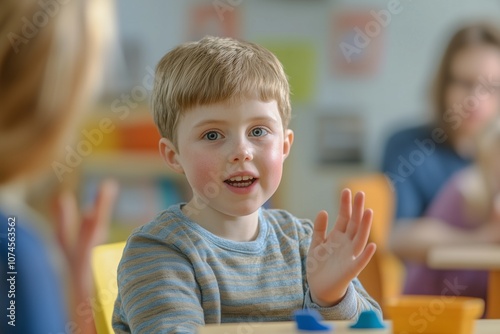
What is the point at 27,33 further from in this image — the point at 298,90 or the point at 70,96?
the point at 298,90

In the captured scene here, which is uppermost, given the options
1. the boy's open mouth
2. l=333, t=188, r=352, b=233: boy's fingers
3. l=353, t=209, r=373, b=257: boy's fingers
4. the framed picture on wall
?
the boy's open mouth

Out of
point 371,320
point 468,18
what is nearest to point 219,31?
point 468,18

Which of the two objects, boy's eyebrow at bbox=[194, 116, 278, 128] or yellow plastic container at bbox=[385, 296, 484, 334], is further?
boy's eyebrow at bbox=[194, 116, 278, 128]

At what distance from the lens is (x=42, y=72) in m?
0.91

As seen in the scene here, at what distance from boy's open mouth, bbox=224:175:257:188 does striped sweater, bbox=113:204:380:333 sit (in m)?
0.08

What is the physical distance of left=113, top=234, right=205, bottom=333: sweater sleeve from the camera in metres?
1.31

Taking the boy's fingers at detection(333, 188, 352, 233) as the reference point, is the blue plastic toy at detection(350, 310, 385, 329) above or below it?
below

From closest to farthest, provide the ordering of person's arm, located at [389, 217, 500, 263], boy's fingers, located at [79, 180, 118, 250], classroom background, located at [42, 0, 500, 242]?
boy's fingers, located at [79, 180, 118, 250], person's arm, located at [389, 217, 500, 263], classroom background, located at [42, 0, 500, 242]

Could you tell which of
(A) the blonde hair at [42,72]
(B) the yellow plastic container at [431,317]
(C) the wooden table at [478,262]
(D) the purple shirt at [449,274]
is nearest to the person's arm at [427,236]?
(D) the purple shirt at [449,274]

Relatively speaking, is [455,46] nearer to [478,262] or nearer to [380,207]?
[380,207]

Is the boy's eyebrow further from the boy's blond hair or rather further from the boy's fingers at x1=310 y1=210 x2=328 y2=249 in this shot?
the boy's fingers at x1=310 y1=210 x2=328 y2=249

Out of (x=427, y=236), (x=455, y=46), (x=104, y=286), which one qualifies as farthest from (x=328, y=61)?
(x=104, y=286)

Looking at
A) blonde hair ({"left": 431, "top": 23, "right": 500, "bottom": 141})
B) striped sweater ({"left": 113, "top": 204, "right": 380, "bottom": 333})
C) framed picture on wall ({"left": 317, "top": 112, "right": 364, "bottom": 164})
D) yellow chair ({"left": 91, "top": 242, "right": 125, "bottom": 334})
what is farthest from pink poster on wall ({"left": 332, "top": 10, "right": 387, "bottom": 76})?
striped sweater ({"left": 113, "top": 204, "right": 380, "bottom": 333})

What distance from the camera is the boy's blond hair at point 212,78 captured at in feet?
4.53
